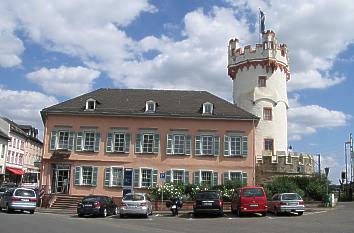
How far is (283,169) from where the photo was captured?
136ft

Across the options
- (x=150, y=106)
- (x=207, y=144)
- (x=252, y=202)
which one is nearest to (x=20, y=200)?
(x=252, y=202)

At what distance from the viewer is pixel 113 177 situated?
131ft

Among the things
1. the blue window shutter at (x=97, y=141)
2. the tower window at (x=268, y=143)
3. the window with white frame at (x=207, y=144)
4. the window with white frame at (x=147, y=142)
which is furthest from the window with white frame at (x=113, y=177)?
the tower window at (x=268, y=143)

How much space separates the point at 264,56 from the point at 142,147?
57.3ft

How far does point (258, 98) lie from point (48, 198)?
2387 centimetres

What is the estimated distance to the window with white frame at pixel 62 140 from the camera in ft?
132

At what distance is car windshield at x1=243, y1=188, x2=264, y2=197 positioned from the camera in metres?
26.4

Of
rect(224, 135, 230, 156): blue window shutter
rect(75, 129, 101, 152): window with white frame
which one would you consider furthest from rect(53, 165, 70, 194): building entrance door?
rect(224, 135, 230, 156): blue window shutter

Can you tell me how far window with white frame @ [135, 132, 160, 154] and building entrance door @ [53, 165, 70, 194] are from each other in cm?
637

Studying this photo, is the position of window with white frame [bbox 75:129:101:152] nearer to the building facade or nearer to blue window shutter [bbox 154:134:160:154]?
the building facade

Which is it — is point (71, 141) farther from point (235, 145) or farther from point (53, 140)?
point (235, 145)

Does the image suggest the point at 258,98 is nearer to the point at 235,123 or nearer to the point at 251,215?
the point at 235,123

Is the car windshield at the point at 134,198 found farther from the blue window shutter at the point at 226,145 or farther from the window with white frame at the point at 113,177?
the blue window shutter at the point at 226,145

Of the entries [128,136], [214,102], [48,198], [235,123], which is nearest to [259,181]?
[235,123]
